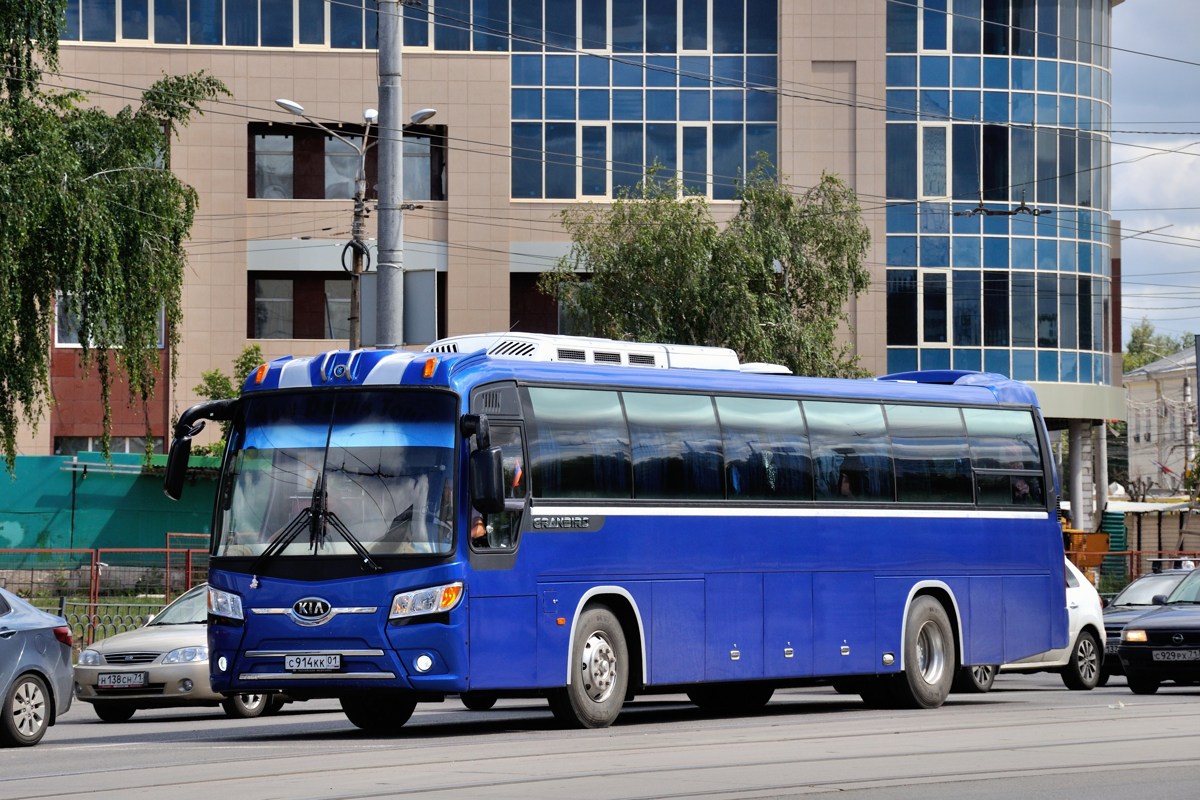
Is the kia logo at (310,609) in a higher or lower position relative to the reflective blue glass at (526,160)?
lower

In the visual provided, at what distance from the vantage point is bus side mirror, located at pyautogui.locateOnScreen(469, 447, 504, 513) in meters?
14.2

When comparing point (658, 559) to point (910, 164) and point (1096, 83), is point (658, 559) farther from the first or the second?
point (1096, 83)

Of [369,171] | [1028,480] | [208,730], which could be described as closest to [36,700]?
[208,730]

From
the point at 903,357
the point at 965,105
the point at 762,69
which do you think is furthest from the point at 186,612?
the point at 965,105

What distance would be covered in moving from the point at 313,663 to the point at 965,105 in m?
40.0

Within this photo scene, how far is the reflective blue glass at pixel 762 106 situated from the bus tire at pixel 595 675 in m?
36.2

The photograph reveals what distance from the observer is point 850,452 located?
1861 cm

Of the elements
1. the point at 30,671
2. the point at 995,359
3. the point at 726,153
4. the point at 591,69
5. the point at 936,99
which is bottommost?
the point at 30,671

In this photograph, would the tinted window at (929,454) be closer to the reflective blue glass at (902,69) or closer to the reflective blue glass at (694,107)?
the reflective blue glass at (694,107)

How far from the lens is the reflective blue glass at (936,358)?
2023 inches

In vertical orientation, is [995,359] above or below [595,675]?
above

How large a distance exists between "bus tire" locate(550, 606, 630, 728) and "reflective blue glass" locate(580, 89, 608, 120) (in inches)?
1401

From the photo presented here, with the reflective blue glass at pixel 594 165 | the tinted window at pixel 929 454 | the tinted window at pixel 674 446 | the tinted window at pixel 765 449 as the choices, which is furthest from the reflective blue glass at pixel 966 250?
the tinted window at pixel 674 446

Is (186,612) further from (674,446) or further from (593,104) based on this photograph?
(593,104)
